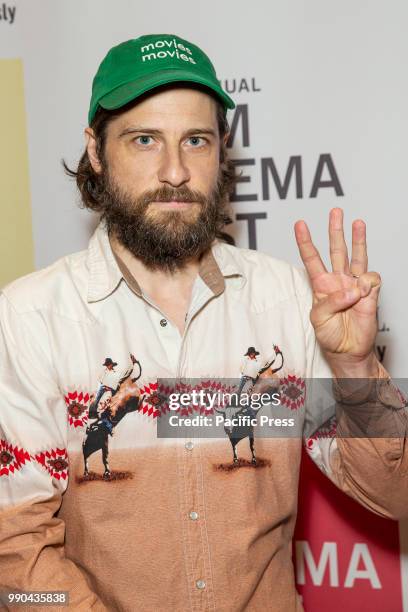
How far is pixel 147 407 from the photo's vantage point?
1.29 metres

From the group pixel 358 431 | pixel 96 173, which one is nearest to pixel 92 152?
pixel 96 173

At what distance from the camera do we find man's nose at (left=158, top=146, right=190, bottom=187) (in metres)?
1.28

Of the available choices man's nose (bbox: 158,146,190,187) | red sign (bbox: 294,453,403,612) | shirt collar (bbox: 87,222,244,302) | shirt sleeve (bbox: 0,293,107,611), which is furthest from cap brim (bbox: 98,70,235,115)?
red sign (bbox: 294,453,403,612)

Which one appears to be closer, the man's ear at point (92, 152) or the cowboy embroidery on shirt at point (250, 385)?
the cowboy embroidery on shirt at point (250, 385)

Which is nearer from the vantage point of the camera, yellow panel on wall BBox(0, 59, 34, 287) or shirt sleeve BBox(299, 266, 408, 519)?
shirt sleeve BBox(299, 266, 408, 519)

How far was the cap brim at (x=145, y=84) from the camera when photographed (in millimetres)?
1265

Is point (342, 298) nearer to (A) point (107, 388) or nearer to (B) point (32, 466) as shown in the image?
(A) point (107, 388)

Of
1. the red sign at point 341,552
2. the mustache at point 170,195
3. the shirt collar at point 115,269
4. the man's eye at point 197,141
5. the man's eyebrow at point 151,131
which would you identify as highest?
the man's eyebrow at point 151,131

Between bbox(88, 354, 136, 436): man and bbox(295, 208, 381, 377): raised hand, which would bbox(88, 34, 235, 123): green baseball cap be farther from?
bbox(88, 354, 136, 436): man

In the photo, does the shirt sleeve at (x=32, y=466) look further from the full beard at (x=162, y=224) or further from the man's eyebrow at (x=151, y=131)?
the man's eyebrow at (x=151, y=131)

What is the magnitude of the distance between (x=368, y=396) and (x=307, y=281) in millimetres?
271

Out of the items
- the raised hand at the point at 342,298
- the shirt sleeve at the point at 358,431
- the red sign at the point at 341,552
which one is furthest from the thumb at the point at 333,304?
the red sign at the point at 341,552

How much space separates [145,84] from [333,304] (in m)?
0.50

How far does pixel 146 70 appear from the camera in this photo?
Answer: 128 cm
